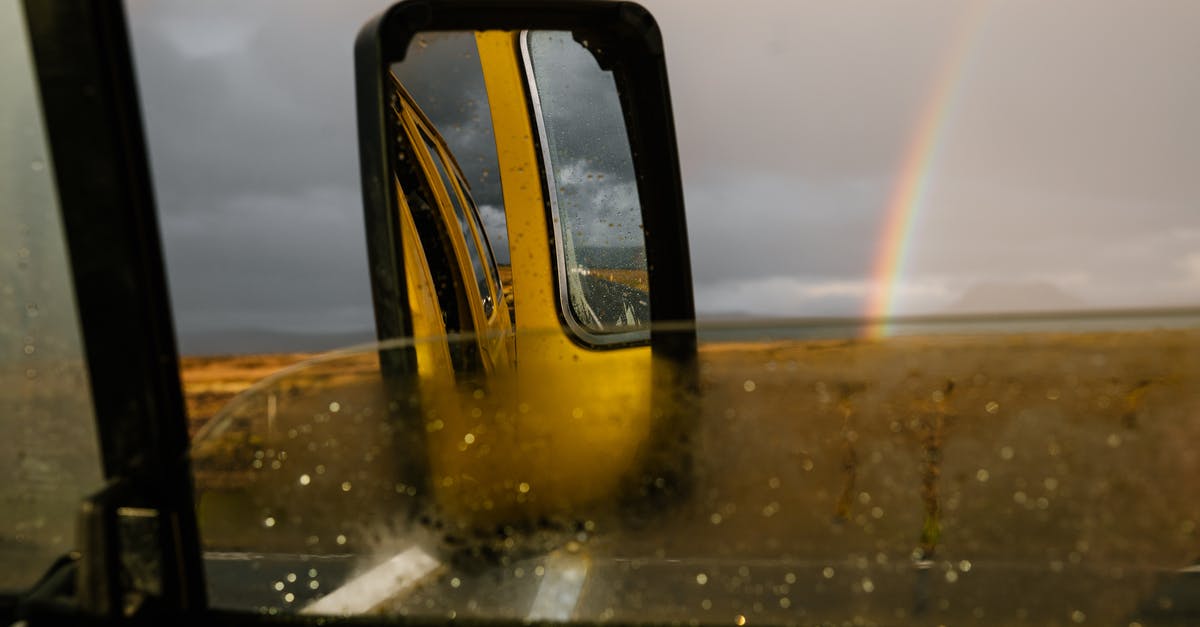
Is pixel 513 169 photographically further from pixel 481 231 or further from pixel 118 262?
pixel 118 262

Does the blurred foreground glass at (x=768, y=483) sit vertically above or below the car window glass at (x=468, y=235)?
below

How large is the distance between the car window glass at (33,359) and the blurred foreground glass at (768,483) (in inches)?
7.4

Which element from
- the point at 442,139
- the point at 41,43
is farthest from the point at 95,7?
the point at 442,139

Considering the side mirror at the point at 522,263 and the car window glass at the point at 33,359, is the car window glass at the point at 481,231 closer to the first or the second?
the side mirror at the point at 522,263

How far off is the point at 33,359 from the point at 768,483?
0.80 meters

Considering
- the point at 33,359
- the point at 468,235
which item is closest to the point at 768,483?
the point at 33,359

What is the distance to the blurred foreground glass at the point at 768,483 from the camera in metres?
0.74

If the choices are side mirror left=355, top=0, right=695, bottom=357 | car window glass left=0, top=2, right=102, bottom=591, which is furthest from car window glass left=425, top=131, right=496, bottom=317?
car window glass left=0, top=2, right=102, bottom=591

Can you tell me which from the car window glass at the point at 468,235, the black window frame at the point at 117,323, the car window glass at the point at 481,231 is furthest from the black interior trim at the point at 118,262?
the car window glass at the point at 481,231

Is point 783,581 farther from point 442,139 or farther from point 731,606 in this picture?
point 442,139

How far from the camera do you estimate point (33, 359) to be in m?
0.90

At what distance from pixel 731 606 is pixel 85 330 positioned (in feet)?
2.33

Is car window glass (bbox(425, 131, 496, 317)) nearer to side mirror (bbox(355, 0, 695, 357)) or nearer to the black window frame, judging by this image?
side mirror (bbox(355, 0, 695, 357))

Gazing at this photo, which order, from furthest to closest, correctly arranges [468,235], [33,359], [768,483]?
[468,235], [33,359], [768,483]
